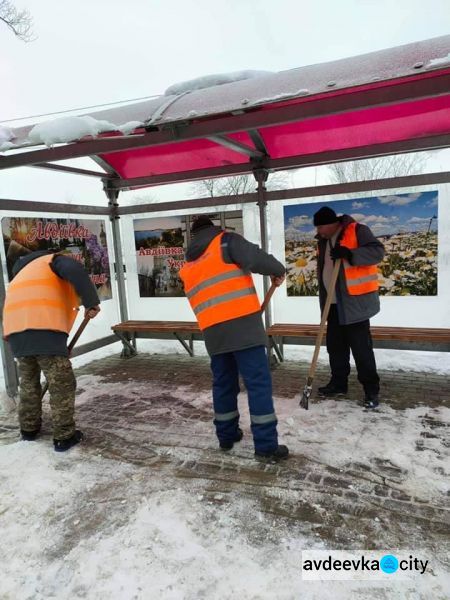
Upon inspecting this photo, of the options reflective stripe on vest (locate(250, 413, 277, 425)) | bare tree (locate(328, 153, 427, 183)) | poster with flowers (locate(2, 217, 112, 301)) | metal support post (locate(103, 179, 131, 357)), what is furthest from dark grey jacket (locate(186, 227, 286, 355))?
bare tree (locate(328, 153, 427, 183))

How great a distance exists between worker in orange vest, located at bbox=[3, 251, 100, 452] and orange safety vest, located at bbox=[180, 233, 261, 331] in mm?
1066

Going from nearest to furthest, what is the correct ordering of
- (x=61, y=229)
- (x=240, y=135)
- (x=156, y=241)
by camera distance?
(x=240, y=135) → (x=61, y=229) → (x=156, y=241)

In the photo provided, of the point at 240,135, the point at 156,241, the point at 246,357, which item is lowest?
the point at 246,357

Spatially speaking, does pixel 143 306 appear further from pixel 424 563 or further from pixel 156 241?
pixel 424 563

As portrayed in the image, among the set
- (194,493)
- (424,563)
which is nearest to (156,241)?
(194,493)

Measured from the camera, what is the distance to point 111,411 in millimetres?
4289

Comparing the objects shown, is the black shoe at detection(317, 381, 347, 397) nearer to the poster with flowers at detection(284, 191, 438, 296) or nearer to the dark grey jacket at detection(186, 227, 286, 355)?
the poster with flowers at detection(284, 191, 438, 296)

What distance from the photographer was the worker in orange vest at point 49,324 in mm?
3400

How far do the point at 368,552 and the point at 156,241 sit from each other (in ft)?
15.7

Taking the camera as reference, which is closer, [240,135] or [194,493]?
[194,493]

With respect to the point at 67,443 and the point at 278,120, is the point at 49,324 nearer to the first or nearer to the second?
the point at 67,443

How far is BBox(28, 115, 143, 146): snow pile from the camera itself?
9.89 feet

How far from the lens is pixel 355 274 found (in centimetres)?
399

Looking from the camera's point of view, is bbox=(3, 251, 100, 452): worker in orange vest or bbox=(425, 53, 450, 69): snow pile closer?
bbox=(425, 53, 450, 69): snow pile
